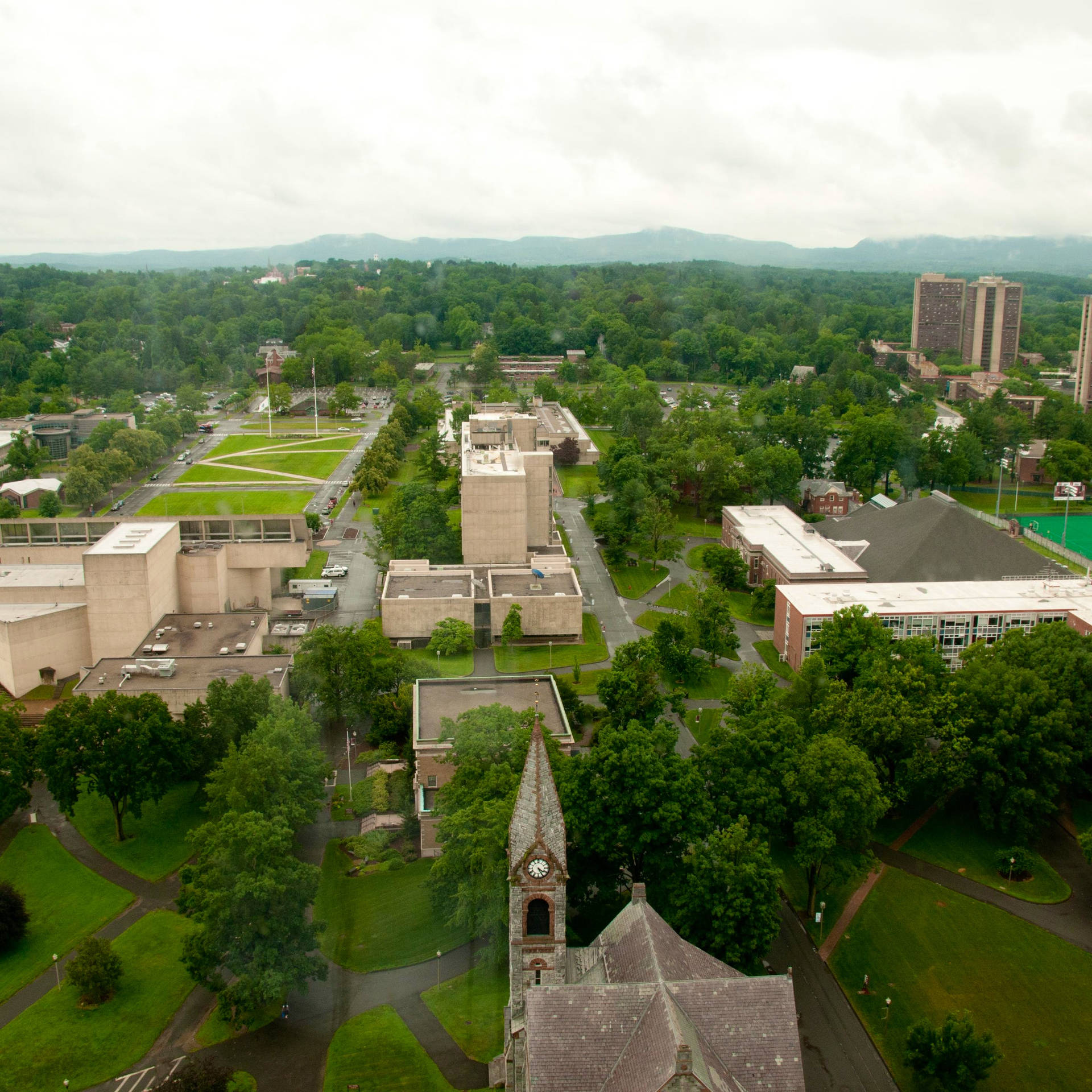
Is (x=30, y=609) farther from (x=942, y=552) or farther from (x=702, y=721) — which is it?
(x=942, y=552)

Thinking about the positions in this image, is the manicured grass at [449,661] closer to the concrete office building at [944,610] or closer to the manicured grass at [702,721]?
the manicured grass at [702,721]

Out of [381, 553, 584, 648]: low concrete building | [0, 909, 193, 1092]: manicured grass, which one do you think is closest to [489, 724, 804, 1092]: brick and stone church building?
[0, 909, 193, 1092]: manicured grass

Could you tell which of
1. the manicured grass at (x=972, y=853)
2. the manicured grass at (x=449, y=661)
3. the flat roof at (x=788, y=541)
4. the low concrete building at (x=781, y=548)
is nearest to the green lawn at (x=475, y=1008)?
the manicured grass at (x=972, y=853)

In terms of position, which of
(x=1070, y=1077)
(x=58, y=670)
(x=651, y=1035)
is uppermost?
(x=651, y=1035)

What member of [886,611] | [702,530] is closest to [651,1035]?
[886,611]

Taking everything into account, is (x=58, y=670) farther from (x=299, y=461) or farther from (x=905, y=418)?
(x=905, y=418)

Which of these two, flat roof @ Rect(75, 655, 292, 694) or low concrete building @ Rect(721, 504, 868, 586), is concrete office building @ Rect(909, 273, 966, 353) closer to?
low concrete building @ Rect(721, 504, 868, 586)

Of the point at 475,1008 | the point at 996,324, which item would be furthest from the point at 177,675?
the point at 996,324
